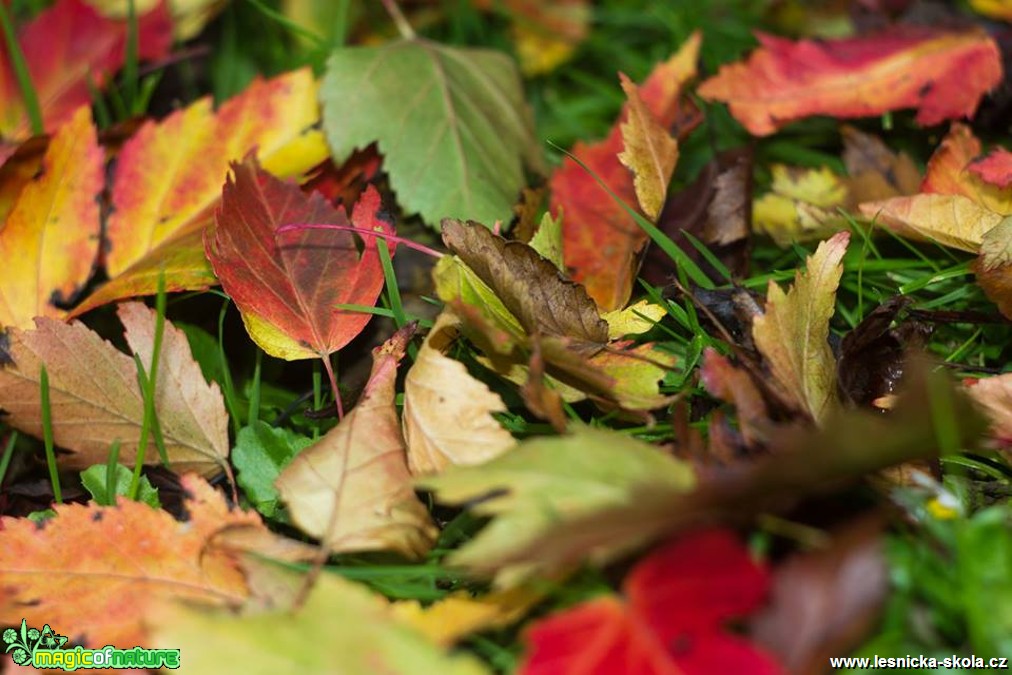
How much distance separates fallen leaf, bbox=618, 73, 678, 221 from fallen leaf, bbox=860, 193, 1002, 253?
21 cm

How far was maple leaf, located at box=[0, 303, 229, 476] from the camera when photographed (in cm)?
90

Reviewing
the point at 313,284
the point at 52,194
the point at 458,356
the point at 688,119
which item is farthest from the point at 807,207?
the point at 52,194

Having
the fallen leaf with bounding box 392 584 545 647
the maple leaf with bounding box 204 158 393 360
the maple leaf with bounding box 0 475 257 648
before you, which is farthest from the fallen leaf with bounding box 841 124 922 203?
the maple leaf with bounding box 0 475 257 648

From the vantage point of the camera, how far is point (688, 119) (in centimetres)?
113

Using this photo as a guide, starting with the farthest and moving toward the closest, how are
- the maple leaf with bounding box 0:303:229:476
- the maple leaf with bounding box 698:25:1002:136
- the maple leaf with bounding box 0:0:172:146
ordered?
1. the maple leaf with bounding box 0:0:172:146
2. the maple leaf with bounding box 698:25:1002:136
3. the maple leaf with bounding box 0:303:229:476

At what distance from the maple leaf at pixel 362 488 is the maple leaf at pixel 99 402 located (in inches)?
6.6

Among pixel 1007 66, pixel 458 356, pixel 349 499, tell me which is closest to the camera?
pixel 349 499

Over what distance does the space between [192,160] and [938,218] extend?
2.72 ft

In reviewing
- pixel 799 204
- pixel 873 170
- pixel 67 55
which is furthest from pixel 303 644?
pixel 67 55

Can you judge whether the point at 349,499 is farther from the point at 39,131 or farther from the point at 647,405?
the point at 39,131

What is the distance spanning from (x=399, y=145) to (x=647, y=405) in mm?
499

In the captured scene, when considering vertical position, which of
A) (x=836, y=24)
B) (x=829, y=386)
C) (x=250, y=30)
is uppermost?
(x=250, y=30)

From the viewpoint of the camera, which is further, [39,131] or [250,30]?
[250,30]

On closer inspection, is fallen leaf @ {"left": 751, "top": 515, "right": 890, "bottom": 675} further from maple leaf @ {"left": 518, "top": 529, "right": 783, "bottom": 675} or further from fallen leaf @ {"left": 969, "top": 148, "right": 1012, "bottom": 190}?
fallen leaf @ {"left": 969, "top": 148, "right": 1012, "bottom": 190}
